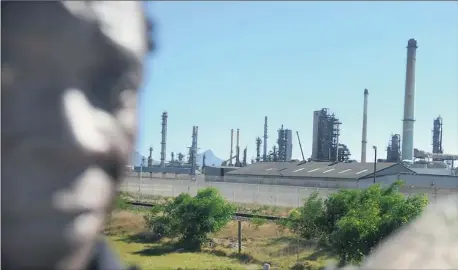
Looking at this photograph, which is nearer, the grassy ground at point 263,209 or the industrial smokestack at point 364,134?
the grassy ground at point 263,209

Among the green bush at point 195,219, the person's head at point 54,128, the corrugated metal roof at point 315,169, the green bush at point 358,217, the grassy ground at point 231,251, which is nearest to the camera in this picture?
the person's head at point 54,128

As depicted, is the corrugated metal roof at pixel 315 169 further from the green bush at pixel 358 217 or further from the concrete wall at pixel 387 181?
the green bush at pixel 358 217

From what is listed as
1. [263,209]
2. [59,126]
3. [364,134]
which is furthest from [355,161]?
[59,126]

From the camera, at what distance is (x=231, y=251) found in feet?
51.6

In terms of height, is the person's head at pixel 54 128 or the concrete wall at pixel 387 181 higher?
Result: the person's head at pixel 54 128

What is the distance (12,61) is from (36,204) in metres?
0.22

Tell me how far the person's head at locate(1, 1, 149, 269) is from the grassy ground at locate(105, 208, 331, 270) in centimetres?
1145

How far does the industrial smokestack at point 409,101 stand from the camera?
48.4 metres

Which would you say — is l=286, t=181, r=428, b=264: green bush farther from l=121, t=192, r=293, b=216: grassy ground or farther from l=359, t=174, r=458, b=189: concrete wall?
l=359, t=174, r=458, b=189: concrete wall

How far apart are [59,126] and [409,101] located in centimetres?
5094

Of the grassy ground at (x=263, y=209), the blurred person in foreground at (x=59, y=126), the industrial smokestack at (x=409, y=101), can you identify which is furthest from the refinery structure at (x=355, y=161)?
the blurred person in foreground at (x=59, y=126)

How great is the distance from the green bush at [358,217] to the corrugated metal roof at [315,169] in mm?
24601

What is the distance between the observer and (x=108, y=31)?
85cm

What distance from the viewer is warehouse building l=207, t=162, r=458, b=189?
37.2 m
